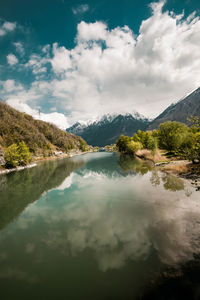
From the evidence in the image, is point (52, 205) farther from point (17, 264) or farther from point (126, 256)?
point (126, 256)

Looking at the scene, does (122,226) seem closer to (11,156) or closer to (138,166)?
(138,166)

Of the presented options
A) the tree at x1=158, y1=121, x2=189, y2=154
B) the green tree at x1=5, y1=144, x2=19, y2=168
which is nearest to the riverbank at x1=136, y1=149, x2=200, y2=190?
the tree at x1=158, y1=121, x2=189, y2=154

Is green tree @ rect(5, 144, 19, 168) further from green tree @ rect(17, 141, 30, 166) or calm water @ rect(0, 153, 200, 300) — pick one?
calm water @ rect(0, 153, 200, 300)

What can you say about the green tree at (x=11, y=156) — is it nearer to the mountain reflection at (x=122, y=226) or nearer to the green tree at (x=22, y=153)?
the green tree at (x=22, y=153)

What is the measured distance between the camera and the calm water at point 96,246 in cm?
867

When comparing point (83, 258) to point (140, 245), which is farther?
point (140, 245)

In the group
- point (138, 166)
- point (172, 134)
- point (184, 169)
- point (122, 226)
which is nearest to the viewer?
point (122, 226)

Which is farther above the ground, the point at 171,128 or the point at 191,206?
the point at 171,128

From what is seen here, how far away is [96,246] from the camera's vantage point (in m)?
12.2

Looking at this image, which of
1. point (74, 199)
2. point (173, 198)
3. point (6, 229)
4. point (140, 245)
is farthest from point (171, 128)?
point (6, 229)

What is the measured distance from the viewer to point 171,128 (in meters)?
72.1

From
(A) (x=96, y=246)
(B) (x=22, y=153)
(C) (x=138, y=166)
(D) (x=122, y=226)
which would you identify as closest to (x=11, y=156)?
(B) (x=22, y=153)

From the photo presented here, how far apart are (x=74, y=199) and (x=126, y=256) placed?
15.6m

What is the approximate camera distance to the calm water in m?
8.67
